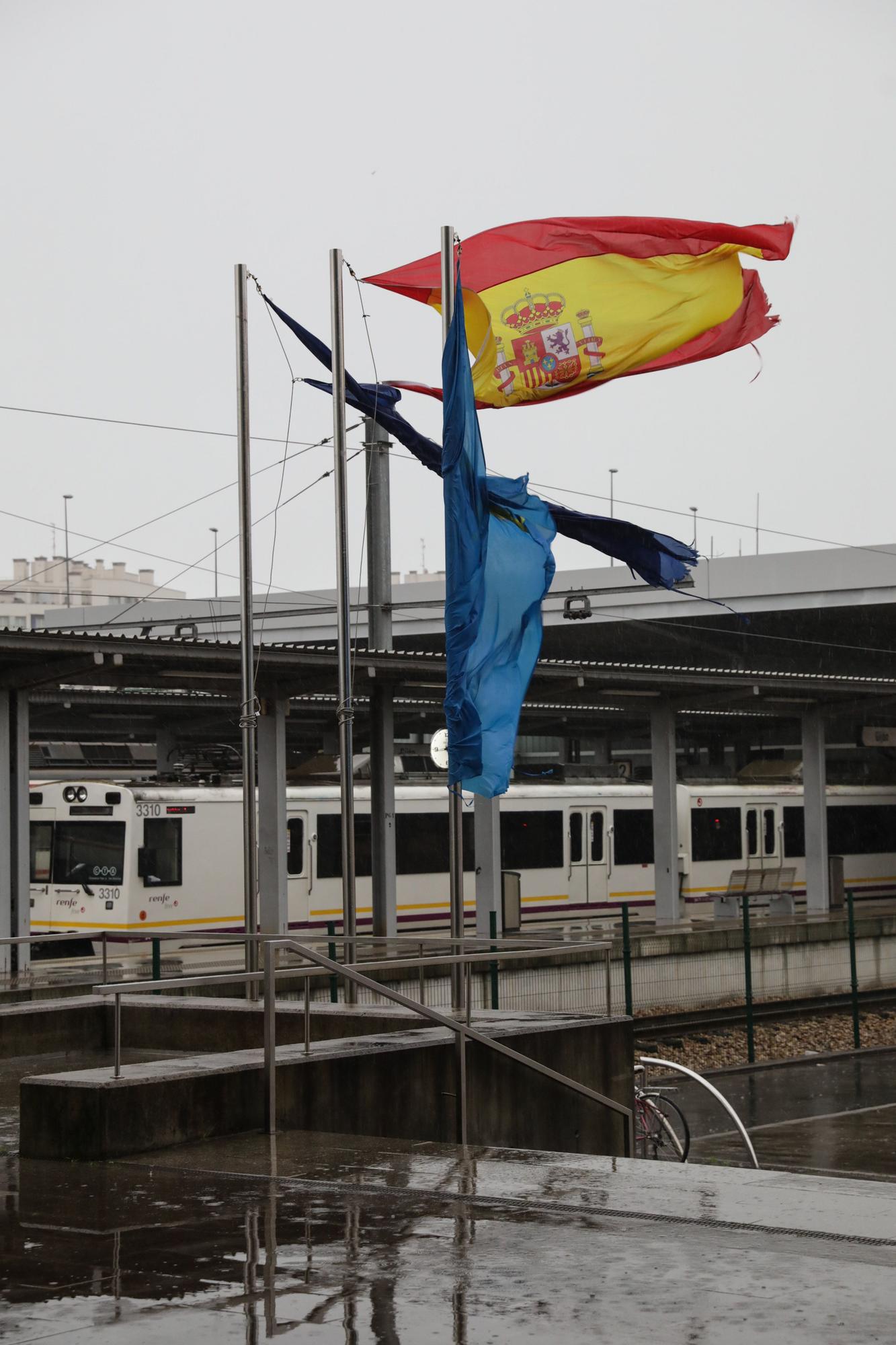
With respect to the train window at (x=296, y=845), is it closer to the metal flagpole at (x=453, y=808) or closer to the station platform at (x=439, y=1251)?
the metal flagpole at (x=453, y=808)

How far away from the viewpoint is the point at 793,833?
37.2 meters

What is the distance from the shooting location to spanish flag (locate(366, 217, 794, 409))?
14.6 meters

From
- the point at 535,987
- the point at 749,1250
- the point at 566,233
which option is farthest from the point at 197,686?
the point at 749,1250

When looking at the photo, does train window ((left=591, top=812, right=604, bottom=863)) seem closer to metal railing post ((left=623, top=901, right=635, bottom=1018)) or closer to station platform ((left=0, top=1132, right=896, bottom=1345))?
metal railing post ((left=623, top=901, right=635, bottom=1018))

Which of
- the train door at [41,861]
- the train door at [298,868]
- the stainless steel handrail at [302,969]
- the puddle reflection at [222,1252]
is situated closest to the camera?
the puddle reflection at [222,1252]

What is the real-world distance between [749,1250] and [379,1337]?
5.47ft

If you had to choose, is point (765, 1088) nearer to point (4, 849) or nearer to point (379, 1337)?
point (4, 849)

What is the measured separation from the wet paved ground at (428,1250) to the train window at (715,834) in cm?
2620

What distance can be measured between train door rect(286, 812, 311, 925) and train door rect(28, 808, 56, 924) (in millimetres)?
3921

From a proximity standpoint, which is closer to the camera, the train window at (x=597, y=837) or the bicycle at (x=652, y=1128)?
the bicycle at (x=652, y=1128)

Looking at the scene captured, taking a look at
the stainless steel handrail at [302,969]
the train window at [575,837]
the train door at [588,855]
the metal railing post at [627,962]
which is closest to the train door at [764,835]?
the train door at [588,855]

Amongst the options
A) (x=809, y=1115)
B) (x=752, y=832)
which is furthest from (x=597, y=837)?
(x=809, y=1115)

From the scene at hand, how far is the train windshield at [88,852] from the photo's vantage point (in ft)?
86.5

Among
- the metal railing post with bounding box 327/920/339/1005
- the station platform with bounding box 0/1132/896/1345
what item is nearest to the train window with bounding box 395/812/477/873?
the metal railing post with bounding box 327/920/339/1005
